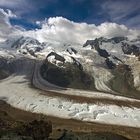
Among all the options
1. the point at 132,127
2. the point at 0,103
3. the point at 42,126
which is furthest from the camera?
the point at 0,103

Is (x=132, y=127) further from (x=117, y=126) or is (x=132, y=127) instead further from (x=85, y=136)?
(x=85, y=136)


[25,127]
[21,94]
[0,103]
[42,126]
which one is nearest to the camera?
[25,127]

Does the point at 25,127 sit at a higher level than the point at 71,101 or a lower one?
lower

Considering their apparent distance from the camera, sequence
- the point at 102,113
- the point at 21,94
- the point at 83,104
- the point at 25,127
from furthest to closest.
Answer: the point at 21,94, the point at 83,104, the point at 102,113, the point at 25,127

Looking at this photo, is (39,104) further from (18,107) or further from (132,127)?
(132,127)

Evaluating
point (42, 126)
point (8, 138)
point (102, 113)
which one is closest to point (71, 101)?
point (102, 113)

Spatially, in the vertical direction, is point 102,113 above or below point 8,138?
above

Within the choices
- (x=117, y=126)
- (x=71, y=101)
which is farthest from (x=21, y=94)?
(x=117, y=126)

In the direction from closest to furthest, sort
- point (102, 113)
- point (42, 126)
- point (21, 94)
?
point (42, 126) → point (102, 113) → point (21, 94)

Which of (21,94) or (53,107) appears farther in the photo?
(21,94)
